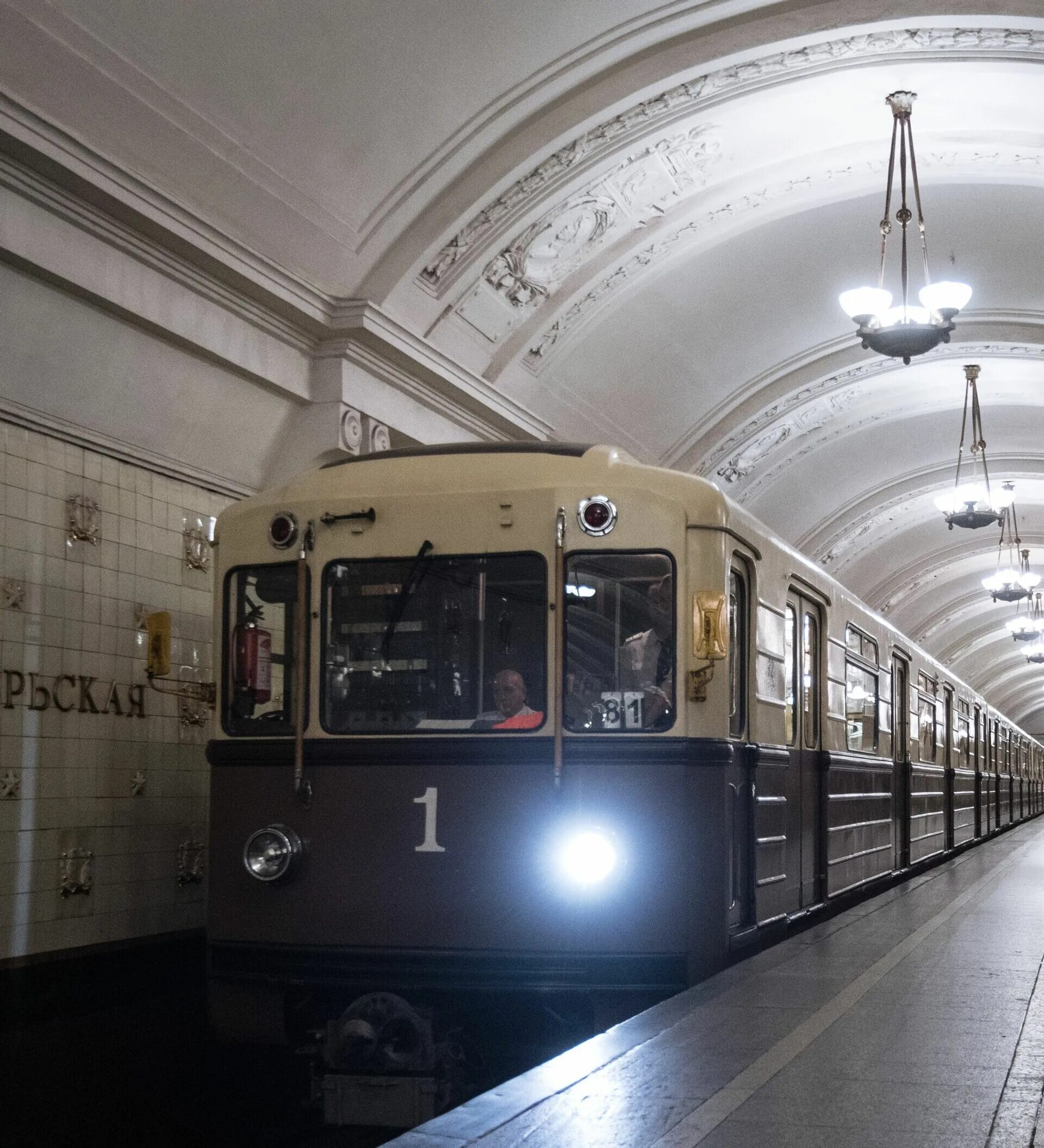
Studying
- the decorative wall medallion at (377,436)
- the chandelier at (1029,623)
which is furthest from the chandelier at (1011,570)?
the decorative wall medallion at (377,436)

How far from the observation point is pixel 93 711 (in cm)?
906

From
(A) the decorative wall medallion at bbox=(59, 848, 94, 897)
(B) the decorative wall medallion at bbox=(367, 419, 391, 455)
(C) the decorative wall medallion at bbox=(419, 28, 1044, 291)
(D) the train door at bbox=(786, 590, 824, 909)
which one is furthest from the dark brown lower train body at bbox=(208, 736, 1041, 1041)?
(C) the decorative wall medallion at bbox=(419, 28, 1044, 291)

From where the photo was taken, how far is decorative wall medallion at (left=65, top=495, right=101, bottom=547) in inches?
351

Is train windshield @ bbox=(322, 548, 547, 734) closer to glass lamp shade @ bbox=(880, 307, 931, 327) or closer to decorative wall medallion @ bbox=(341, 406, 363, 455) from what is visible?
decorative wall medallion @ bbox=(341, 406, 363, 455)

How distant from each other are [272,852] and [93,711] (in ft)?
11.1

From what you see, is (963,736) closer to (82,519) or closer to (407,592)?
(82,519)

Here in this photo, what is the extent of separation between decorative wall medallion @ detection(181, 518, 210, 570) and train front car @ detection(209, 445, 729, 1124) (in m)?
3.98

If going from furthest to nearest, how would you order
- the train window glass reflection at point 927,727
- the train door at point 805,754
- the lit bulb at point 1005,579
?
1. the lit bulb at point 1005,579
2. the train window glass reflection at point 927,727
3. the train door at point 805,754

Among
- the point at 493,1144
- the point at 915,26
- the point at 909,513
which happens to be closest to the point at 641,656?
the point at 493,1144

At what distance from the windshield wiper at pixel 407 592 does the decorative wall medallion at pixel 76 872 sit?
3.61 metres

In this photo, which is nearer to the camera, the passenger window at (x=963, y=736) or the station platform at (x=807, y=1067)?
the station platform at (x=807, y=1067)

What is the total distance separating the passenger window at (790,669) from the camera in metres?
7.74

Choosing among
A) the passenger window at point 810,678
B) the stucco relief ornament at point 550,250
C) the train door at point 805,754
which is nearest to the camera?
the train door at point 805,754

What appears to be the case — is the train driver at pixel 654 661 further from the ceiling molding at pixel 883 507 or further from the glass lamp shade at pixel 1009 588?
the glass lamp shade at pixel 1009 588
